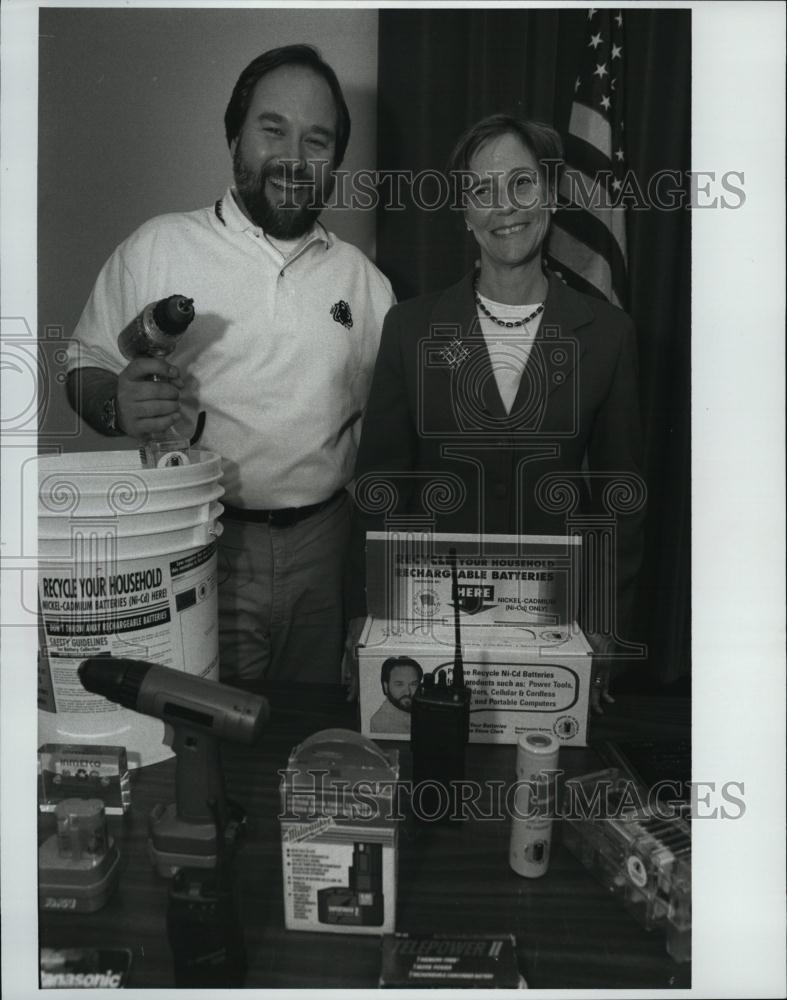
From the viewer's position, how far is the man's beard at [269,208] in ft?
3.45

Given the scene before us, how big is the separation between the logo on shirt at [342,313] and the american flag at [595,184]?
317 millimetres

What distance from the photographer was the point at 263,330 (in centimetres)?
107

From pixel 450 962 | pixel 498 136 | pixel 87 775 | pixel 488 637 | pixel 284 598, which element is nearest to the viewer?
pixel 450 962

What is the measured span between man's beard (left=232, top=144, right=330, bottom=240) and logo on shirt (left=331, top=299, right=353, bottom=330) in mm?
118

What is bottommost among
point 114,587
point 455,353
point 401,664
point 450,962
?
point 450,962

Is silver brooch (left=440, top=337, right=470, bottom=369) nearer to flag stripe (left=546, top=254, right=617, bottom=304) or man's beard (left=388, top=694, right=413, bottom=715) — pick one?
flag stripe (left=546, top=254, right=617, bottom=304)

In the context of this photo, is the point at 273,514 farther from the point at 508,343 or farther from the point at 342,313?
the point at 508,343

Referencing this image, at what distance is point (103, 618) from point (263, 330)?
0.48 meters

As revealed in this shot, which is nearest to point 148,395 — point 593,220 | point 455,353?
point 455,353

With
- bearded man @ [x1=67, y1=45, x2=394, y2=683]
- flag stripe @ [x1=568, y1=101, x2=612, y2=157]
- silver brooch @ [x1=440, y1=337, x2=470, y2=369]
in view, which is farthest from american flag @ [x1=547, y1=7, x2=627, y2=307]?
bearded man @ [x1=67, y1=45, x2=394, y2=683]

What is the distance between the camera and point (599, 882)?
2.46 feet

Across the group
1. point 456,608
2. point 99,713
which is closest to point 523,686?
point 456,608

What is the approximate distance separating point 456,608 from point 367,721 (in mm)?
195

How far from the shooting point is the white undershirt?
1082 mm
